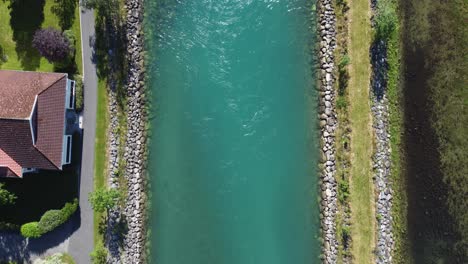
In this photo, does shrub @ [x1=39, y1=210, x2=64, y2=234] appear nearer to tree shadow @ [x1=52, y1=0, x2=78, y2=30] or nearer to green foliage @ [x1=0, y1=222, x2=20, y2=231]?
green foliage @ [x1=0, y1=222, x2=20, y2=231]

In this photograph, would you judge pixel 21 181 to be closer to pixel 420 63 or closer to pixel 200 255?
pixel 200 255

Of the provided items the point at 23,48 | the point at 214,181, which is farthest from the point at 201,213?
the point at 23,48

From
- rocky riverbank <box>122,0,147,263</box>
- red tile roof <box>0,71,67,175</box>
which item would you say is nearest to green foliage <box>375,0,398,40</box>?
rocky riverbank <box>122,0,147,263</box>

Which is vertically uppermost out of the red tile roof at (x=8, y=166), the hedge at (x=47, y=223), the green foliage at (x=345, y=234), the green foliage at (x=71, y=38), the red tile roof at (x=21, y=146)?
the green foliage at (x=71, y=38)

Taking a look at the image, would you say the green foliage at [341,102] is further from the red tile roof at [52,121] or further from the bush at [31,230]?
the bush at [31,230]

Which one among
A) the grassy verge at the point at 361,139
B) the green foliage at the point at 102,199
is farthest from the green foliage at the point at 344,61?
the green foliage at the point at 102,199

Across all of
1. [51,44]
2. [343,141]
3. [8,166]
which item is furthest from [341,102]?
[8,166]
